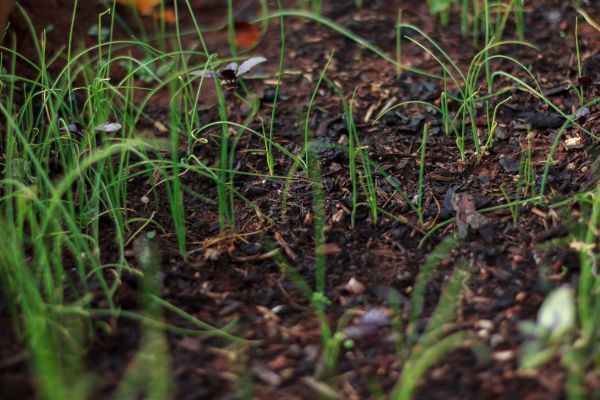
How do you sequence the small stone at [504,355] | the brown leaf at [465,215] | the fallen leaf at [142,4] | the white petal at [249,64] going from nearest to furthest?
the small stone at [504,355] < the brown leaf at [465,215] < the white petal at [249,64] < the fallen leaf at [142,4]

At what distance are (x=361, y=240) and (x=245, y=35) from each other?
1178 millimetres

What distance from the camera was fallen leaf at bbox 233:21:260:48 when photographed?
2.74 metres

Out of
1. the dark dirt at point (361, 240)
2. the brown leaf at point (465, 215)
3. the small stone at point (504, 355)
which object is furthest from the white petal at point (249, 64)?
the small stone at point (504, 355)

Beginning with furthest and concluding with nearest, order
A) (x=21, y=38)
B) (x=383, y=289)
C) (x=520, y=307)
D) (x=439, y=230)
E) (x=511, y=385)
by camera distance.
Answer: (x=21, y=38), (x=439, y=230), (x=383, y=289), (x=520, y=307), (x=511, y=385)

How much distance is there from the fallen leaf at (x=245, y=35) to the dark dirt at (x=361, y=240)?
36mm

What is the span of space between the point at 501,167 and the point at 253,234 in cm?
75

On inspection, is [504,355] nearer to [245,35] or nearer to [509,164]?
[509,164]

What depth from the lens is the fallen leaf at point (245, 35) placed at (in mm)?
2744

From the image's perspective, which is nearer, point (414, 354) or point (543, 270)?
point (414, 354)

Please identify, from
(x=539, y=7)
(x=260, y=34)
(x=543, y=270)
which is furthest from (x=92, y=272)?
(x=539, y=7)

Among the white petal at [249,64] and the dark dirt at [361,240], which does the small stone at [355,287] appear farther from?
the white petal at [249,64]

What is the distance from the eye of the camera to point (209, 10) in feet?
9.88

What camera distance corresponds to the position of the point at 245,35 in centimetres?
275

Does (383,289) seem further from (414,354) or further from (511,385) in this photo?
(511,385)
